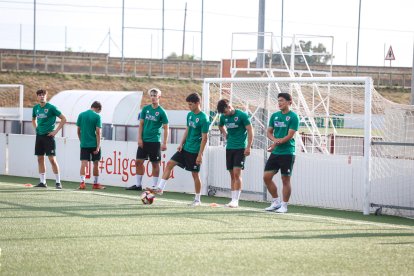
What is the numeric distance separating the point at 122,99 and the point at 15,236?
21518mm

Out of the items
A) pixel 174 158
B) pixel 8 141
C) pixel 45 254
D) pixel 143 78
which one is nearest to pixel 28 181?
pixel 8 141

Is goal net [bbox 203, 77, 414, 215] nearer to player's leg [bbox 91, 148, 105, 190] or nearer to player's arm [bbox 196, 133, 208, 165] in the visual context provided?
player's arm [bbox 196, 133, 208, 165]

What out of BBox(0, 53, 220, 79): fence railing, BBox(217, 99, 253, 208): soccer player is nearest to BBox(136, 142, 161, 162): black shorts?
BBox(217, 99, 253, 208): soccer player

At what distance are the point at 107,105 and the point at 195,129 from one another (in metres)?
16.7

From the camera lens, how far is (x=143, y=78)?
180ft

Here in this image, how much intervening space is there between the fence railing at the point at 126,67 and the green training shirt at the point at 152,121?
35.0 meters

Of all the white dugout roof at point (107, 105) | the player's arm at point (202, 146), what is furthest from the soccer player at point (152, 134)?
the white dugout roof at point (107, 105)

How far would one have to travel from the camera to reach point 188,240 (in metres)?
11.4

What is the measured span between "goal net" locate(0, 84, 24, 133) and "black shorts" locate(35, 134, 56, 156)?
6.71 m

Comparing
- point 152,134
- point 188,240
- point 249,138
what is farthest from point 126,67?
point 188,240

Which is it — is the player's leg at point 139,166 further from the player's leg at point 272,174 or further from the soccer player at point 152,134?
the player's leg at point 272,174

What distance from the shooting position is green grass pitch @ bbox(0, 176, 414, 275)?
9422mm

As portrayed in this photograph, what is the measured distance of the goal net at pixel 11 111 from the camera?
26.2m

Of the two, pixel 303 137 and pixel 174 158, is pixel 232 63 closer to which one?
pixel 303 137
